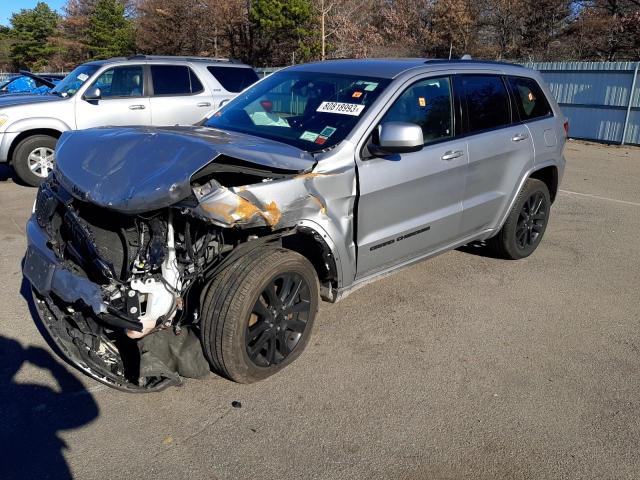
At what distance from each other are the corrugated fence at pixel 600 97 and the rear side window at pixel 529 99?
408 inches

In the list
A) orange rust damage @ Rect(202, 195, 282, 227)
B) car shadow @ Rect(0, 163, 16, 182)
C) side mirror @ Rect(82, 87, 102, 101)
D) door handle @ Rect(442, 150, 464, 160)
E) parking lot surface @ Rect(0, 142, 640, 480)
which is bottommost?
car shadow @ Rect(0, 163, 16, 182)

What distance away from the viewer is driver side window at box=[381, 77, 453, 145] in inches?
160

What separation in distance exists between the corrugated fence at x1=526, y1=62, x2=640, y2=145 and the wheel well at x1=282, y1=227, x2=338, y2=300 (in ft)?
43.7

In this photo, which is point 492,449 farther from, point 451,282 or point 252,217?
point 451,282

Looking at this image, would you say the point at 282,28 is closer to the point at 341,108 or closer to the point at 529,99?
the point at 529,99

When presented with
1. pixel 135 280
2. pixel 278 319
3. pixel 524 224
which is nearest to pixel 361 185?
pixel 278 319

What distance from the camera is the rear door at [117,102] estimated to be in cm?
855

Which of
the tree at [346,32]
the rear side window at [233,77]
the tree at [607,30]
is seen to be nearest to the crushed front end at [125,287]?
the rear side window at [233,77]

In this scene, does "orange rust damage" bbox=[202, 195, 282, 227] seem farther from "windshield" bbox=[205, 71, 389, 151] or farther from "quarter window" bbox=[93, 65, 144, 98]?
"quarter window" bbox=[93, 65, 144, 98]

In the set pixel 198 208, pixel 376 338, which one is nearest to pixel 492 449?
pixel 376 338

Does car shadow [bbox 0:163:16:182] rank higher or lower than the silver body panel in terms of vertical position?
lower

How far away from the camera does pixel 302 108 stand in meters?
4.21

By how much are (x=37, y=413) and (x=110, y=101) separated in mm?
6583

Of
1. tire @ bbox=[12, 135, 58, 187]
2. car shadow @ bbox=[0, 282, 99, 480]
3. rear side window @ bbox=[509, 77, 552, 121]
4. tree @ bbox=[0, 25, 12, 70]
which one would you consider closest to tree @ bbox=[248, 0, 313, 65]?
tire @ bbox=[12, 135, 58, 187]
